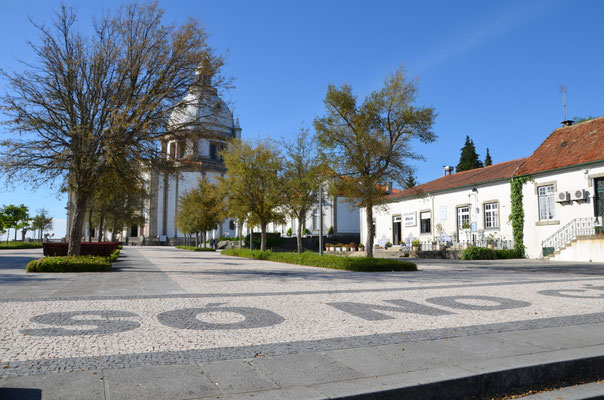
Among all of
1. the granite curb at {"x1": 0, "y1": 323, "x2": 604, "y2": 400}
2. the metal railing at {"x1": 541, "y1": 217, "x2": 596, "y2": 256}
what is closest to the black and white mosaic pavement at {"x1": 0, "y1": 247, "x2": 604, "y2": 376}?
the granite curb at {"x1": 0, "y1": 323, "x2": 604, "y2": 400}

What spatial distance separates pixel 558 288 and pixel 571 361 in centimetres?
711

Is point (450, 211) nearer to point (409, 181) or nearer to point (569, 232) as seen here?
point (569, 232)

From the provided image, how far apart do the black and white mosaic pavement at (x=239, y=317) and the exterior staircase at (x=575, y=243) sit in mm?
11849

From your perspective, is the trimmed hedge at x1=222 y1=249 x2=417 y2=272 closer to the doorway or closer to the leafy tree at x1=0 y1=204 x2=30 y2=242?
the doorway

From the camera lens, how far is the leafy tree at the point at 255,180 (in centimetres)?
2620

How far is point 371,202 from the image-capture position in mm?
19547

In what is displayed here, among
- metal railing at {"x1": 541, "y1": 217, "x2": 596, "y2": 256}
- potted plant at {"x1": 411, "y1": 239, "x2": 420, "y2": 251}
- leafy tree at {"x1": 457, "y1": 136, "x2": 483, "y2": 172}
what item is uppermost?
leafy tree at {"x1": 457, "y1": 136, "x2": 483, "y2": 172}

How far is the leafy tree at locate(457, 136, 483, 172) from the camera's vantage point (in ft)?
211

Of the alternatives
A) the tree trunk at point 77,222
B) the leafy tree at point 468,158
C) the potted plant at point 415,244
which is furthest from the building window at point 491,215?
the leafy tree at point 468,158

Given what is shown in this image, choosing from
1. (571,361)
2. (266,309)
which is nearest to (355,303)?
(266,309)

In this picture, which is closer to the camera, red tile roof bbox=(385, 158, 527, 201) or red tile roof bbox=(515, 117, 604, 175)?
red tile roof bbox=(515, 117, 604, 175)

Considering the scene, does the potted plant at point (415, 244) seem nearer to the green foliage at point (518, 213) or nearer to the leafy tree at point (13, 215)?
the green foliage at point (518, 213)

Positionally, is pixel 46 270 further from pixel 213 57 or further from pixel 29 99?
pixel 213 57

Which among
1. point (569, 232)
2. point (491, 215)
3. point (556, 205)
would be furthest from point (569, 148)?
point (491, 215)
